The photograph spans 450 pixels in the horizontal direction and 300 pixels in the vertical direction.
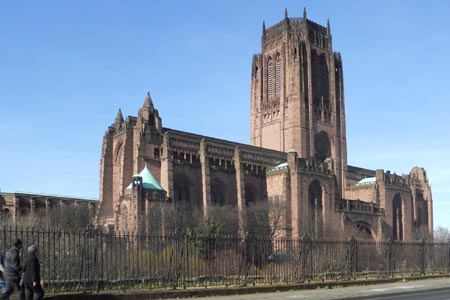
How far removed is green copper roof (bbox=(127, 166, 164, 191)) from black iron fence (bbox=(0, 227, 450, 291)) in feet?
85.7

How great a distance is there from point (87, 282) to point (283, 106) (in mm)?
58537

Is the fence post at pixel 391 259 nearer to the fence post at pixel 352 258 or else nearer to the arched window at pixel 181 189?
the fence post at pixel 352 258

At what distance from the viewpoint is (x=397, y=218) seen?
7350cm

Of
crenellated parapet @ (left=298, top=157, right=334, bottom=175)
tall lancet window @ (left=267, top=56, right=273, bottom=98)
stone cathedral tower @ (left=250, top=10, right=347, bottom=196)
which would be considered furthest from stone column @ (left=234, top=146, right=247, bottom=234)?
tall lancet window @ (left=267, top=56, right=273, bottom=98)

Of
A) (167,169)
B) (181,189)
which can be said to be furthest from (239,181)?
(167,169)

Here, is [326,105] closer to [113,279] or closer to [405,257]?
[405,257]

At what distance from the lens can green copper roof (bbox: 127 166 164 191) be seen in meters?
51.4

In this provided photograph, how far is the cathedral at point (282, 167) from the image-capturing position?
56469mm

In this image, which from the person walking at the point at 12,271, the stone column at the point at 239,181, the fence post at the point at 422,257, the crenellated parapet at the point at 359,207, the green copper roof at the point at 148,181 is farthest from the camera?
the crenellated parapet at the point at 359,207

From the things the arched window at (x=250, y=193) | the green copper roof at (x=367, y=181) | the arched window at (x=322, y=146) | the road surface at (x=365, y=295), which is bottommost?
the road surface at (x=365, y=295)

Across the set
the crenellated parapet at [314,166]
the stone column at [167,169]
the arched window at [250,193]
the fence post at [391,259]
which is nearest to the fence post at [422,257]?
the fence post at [391,259]

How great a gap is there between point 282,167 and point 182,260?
4038 centimetres

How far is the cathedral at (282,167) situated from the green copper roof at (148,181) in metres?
0.10

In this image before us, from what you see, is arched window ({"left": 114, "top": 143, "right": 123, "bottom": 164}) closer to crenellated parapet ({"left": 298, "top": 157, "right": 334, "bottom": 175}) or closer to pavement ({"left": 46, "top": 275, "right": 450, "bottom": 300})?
crenellated parapet ({"left": 298, "top": 157, "right": 334, "bottom": 175})
